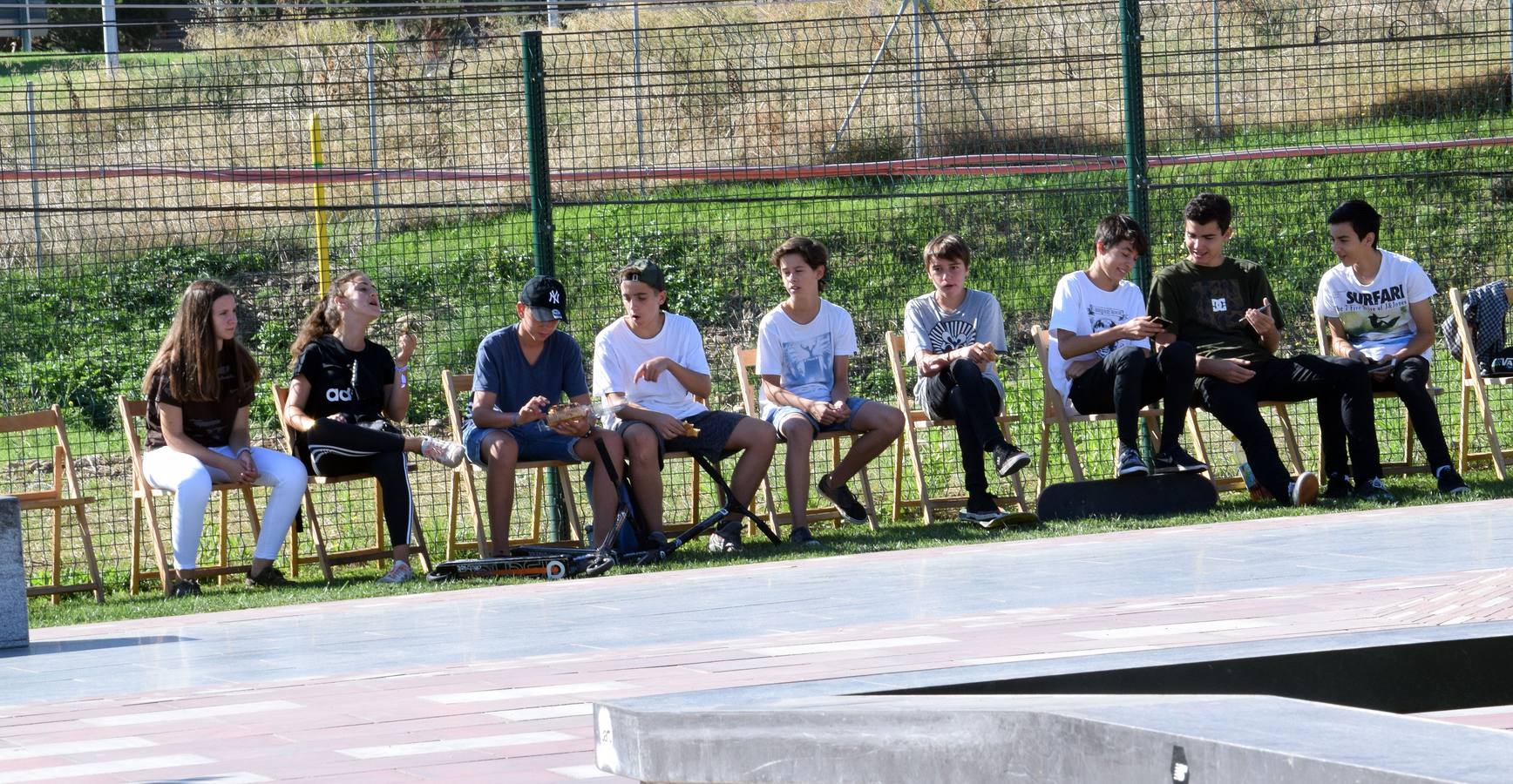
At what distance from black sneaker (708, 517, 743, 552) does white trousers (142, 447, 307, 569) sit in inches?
74.9

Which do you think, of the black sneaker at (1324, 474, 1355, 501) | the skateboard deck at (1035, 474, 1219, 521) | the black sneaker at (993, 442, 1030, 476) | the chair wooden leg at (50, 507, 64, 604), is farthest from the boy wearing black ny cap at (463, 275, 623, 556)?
the black sneaker at (1324, 474, 1355, 501)

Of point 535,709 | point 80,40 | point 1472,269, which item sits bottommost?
point 535,709

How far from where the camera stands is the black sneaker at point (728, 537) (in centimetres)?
812

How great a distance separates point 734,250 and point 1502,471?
6.91 metres

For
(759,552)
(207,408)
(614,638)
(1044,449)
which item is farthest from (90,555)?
(1044,449)

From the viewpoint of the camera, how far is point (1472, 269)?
12328mm

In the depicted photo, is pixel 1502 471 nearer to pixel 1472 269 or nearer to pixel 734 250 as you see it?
pixel 1472 269

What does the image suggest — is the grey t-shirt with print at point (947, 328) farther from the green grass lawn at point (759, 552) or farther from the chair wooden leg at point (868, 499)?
the green grass lawn at point (759, 552)

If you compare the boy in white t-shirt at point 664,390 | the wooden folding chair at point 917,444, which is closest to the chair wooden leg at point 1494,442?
the wooden folding chair at point 917,444

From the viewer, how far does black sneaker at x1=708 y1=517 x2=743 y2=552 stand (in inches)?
320

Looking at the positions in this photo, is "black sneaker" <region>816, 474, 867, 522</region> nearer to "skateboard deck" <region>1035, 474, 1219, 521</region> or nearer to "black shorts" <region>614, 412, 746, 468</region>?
"black shorts" <region>614, 412, 746, 468</region>

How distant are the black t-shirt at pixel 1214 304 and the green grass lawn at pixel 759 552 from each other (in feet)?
2.59

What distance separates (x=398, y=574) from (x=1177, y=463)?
Result: 3706mm

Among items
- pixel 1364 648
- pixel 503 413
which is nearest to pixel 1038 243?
pixel 503 413
